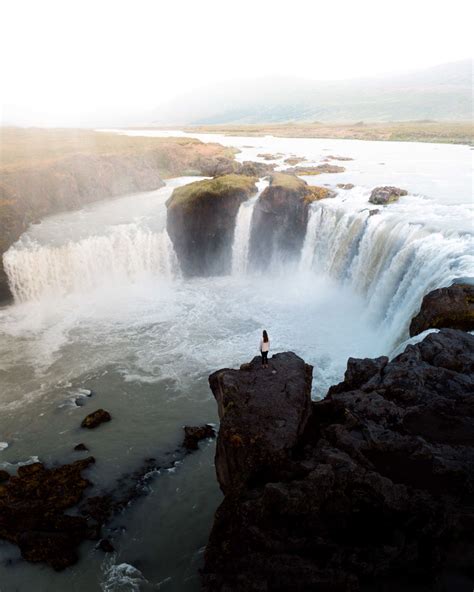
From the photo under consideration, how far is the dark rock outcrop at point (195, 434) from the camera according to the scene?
22.3m

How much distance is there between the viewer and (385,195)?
4122cm

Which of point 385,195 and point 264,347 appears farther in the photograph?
point 385,195

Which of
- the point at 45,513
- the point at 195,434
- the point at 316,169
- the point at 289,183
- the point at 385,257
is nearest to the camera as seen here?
the point at 45,513

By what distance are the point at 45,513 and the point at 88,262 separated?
96.6ft

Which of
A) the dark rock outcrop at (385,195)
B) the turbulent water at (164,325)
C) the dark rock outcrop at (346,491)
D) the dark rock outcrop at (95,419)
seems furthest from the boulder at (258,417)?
the dark rock outcrop at (385,195)

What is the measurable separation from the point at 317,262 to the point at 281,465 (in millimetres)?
30106

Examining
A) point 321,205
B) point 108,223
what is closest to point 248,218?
point 321,205

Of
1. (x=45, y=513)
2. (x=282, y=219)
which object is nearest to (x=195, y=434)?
(x=45, y=513)

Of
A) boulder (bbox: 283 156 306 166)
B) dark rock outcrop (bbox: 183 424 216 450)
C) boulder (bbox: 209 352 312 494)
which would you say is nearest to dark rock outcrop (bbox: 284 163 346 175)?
boulder (bbox: 283 156 306 166)

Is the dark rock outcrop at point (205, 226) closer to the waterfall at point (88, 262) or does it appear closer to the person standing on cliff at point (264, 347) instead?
the waterfall at point (88, 262)

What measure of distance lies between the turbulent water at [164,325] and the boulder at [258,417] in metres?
4.74

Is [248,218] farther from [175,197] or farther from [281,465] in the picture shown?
[281,465]

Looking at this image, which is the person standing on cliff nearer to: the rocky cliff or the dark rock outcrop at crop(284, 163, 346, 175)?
the rocky cliff

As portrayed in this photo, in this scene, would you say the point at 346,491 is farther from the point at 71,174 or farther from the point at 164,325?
the point at 71,174
